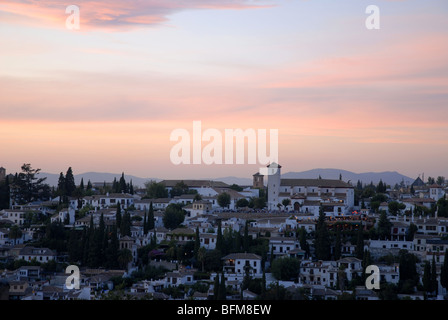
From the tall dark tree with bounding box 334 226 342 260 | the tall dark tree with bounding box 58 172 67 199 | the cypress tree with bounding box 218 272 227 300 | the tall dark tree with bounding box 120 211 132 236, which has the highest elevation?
the tall dark tree with bounding box 58 172 67 199

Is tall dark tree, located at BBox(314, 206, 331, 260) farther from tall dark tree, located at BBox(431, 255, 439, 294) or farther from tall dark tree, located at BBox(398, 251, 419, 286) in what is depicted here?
tall dark tree, located at BBox(431, 255, 439, 294)

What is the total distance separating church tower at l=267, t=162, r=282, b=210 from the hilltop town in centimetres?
6

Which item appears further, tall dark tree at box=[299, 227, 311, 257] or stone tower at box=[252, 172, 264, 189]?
stone tower at box=[252, 172, 264, 189]

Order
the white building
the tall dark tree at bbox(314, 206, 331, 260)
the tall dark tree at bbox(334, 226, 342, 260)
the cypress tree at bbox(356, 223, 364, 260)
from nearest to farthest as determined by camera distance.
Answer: the cypress tree at bbox(356, 223, 364, 260), the tall dark tree at bbox(334, 226, 342, 260), the tall dark tree at bbox(314, 206, 331, 260), the white building

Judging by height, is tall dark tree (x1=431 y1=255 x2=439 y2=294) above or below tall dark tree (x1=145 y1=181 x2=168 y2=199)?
below

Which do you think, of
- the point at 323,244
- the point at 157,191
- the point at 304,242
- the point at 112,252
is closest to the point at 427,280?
the point at 323,244

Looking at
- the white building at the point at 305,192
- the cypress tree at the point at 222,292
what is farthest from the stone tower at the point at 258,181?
the cypress tree at the point at 222,292

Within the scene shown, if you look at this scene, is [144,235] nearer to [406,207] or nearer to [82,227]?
[82,227]

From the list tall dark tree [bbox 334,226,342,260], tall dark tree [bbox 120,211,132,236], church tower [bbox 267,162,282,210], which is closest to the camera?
tall dark tree [bbox 334,226,342,260]

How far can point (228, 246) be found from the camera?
31.8m

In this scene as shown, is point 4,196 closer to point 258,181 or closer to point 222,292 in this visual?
point 258,181

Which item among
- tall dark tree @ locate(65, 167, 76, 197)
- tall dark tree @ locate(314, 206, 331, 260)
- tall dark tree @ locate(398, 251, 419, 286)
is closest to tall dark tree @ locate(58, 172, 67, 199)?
tall dark tree @ locate(65, 167, 76, 197)

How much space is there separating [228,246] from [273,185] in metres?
11.2

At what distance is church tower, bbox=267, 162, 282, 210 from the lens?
4169 centimetres
